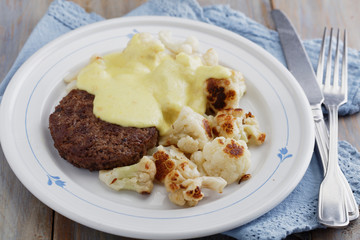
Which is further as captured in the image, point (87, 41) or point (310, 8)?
point (310, 8)

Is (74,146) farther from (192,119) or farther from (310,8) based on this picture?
(310,8)

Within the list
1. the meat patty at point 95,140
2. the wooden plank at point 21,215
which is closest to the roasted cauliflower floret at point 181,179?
the meat patty at point 95,140

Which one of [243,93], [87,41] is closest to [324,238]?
[243,93]

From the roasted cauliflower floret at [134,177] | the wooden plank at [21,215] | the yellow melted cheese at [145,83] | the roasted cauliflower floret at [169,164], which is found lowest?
the wooden plank at [21,215]

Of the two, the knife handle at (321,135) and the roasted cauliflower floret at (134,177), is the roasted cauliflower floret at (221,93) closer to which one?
the knife handle at (321,135)

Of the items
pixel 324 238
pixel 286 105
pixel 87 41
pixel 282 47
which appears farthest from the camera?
pixel 282 47

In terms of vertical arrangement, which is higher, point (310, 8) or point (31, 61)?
point (310, 8)

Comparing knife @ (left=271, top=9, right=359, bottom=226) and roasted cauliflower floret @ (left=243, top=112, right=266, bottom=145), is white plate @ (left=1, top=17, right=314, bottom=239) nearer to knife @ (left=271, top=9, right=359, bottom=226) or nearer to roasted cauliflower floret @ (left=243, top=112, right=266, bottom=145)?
roasted cauliflower floret @ (left=243, top=112, right=266, bottom=145)

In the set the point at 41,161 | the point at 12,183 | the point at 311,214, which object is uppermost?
the point at 311,214
